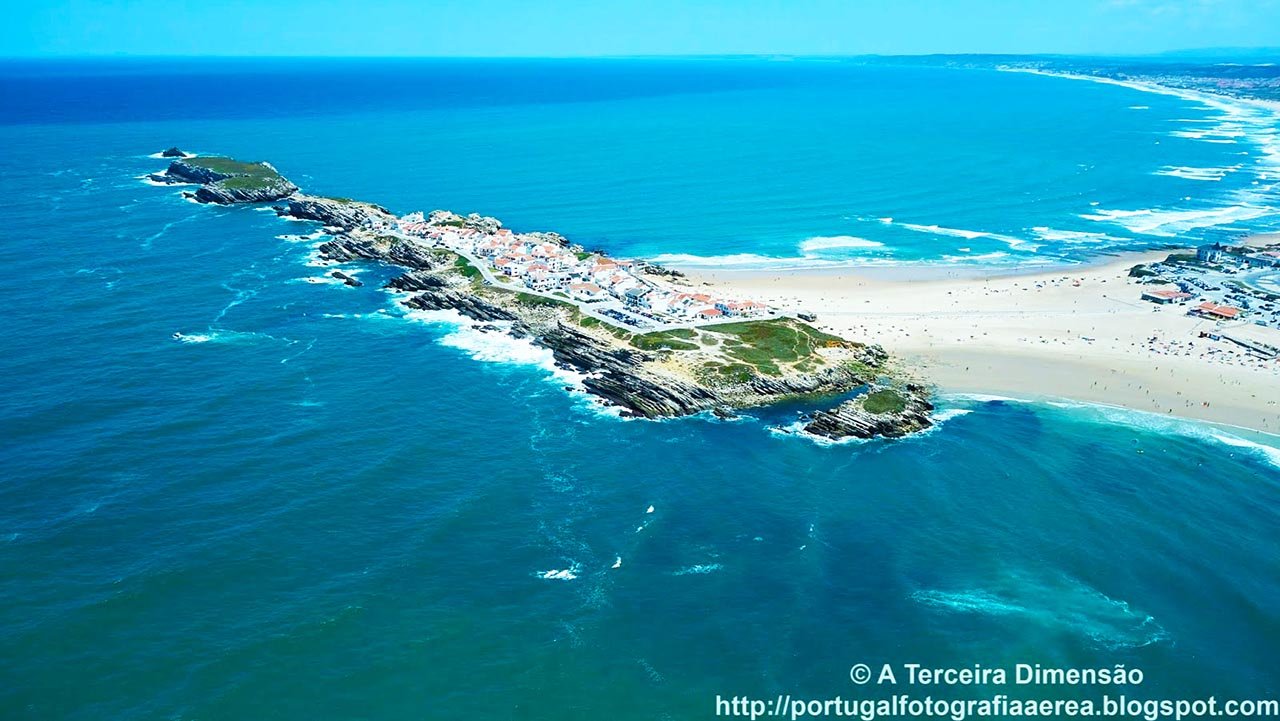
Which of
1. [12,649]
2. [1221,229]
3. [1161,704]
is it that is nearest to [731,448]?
[1161,704]

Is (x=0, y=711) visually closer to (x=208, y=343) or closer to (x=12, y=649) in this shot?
(x=12, y=649)

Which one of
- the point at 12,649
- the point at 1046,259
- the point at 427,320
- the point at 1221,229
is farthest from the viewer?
the point at 1221,229

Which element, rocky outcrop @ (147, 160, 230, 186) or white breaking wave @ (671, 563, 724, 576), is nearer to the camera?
white breaking wave @ (671, 563, 724, 576)

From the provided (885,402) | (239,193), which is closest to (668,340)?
(885,402)

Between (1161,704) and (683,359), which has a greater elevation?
(683,359)

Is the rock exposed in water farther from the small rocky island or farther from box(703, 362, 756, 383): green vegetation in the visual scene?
box(703, 362, 756, 383): green vegetation

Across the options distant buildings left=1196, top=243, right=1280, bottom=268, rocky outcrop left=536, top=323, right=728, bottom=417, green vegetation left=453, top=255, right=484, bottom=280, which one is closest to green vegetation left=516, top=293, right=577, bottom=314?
green vegetation left=453, top=255, right=484, bottom=280
